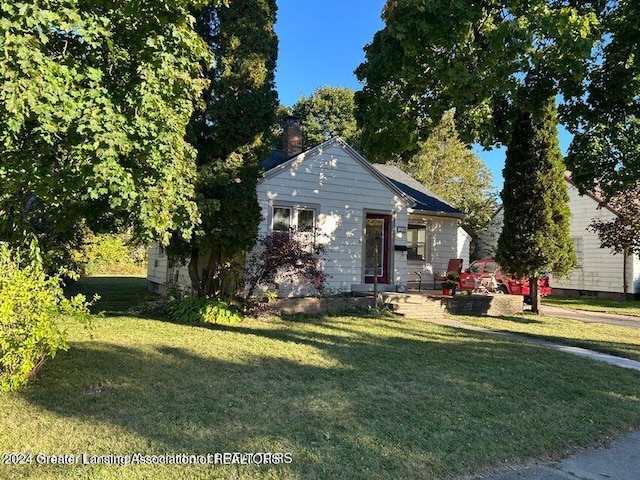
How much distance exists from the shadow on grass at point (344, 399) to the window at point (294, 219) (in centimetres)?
489

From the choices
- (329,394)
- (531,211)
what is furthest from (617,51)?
(329,394)

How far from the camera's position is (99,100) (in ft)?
15.0

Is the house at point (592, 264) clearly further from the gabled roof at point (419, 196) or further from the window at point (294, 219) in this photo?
the window at point (294, 219)

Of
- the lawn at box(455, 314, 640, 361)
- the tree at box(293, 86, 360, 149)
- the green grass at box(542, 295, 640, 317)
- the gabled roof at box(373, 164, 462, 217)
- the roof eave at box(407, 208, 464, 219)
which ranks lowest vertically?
the lawn at box(455, 314, 640, 361)

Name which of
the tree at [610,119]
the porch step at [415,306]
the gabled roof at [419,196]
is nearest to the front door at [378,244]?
the porch step at [415,306]

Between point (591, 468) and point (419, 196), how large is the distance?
14.9 m

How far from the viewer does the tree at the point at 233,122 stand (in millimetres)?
10320

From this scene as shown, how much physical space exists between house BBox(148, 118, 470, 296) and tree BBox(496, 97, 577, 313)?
3.19 m

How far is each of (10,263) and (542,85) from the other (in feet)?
32.8

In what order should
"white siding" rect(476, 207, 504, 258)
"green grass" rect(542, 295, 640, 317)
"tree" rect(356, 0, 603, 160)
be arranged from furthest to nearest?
"white siding" rect(476, 207, 504, 258) < "green grass" rect(542, 295, 640, 317) < "tree" rect(356, 0, 603, 160)

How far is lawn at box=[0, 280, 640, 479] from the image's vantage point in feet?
12.5

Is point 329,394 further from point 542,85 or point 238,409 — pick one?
point 542,85

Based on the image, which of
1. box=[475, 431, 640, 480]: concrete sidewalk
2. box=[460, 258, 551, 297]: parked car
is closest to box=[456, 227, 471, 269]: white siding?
box=[460, 258, 551, 297]: parked car

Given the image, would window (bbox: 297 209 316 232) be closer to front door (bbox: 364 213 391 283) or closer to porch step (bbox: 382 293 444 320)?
front door (bbox: 364 213 391 283)
